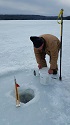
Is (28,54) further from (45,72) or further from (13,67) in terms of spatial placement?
(45,72)

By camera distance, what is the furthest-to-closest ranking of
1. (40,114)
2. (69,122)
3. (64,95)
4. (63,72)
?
(63,72) → (64,95) → (40,114) → (69,122)

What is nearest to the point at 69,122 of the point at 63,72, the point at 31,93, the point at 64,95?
the point at 64,95

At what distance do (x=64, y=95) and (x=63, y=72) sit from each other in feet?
4.36

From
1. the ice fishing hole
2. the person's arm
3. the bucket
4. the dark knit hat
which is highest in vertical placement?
the dark knit hat

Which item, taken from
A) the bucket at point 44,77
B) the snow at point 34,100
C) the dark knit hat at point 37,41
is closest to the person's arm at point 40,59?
the snow at point 34,100

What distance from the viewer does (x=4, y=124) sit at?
2975mm

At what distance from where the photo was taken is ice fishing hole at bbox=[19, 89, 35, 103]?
3.86 metres

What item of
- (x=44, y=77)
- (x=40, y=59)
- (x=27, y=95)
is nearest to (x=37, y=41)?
(x=44, y=77)

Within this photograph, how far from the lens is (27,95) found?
394 centimetres

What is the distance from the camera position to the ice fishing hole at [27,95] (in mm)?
3861

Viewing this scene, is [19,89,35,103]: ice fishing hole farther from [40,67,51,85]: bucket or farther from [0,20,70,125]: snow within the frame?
[40,67,51,85]: bucket

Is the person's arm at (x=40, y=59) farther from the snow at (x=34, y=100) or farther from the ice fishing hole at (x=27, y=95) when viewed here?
the ice fishing hole at (x=27, y=95)

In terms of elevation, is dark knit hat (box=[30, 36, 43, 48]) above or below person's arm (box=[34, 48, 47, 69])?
above

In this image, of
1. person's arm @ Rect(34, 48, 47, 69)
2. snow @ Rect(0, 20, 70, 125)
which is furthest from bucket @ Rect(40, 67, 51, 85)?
Result: person's arm @ Rect(34, 48, 47, 69)
